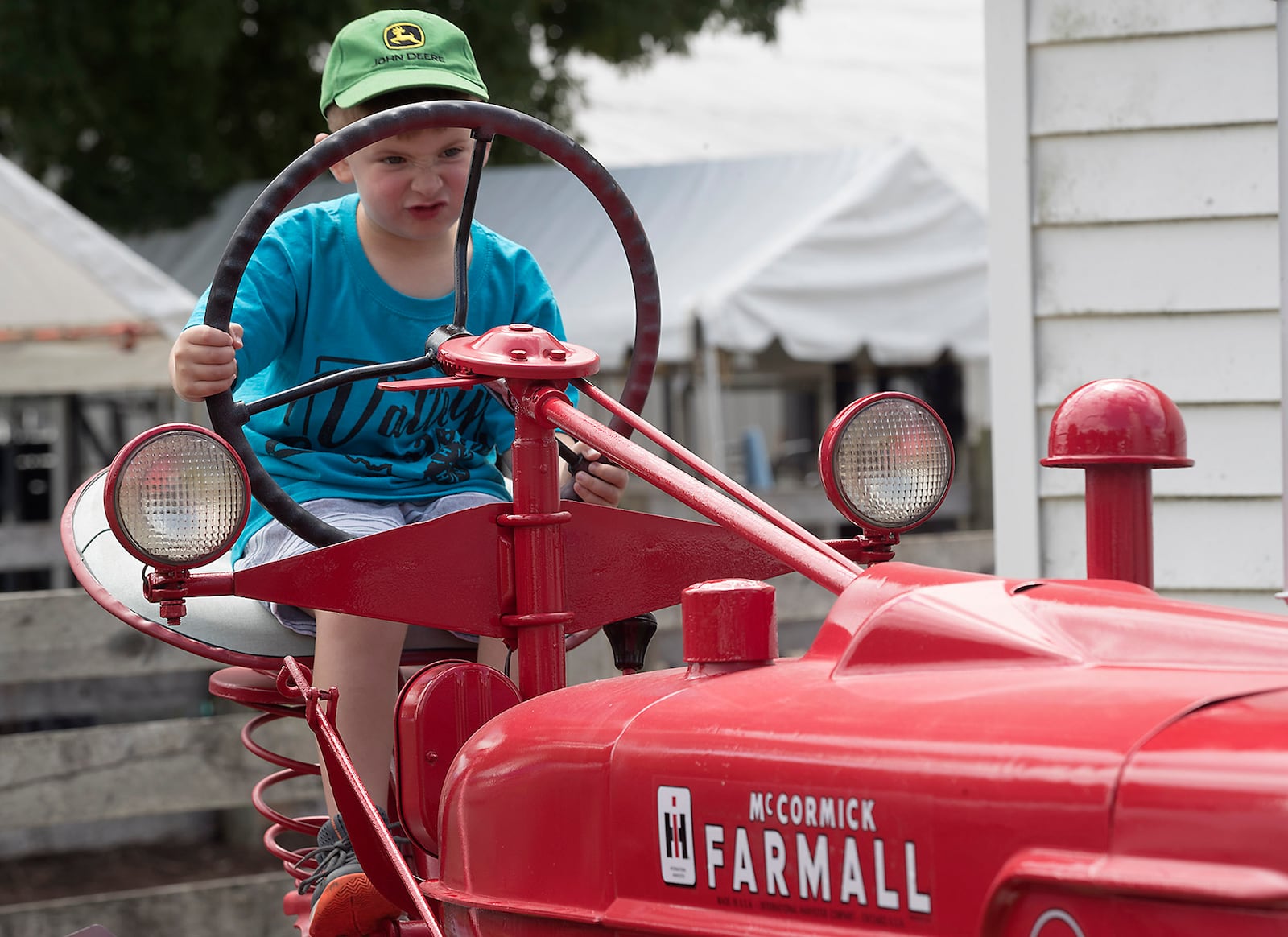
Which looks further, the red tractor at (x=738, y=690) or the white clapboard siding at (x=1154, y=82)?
the white clapboard siding at (x=1154, y=82)

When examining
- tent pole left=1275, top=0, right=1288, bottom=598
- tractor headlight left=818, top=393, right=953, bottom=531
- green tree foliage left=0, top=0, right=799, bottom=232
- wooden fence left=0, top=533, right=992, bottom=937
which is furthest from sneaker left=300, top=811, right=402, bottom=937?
green tree foliage left=0, top=0, right=799, bottom=232

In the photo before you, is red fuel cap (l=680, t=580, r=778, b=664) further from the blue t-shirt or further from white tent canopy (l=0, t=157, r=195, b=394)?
white tent canopy (l=0, t=157, r=195, b=394)

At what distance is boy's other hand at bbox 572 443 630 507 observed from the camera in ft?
6.22

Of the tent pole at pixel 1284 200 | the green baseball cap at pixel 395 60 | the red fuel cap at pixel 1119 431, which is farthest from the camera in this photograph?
the tent pole at pixel 1284 200

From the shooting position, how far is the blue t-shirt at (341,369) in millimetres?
1982

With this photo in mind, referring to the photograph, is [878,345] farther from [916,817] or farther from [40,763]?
[916,817]

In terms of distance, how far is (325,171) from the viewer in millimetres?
1639

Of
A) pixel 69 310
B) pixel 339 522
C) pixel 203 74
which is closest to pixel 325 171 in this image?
pixel 339 522

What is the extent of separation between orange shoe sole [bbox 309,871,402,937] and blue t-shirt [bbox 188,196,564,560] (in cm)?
56

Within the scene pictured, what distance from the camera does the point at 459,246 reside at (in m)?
1.79

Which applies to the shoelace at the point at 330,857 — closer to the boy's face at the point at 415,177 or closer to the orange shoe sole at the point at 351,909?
the orange shoe sole at the point at 351,909

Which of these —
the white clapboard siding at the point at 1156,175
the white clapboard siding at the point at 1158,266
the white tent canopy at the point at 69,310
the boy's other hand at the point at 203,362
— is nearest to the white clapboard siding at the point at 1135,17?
the white clapboard siding at the point at 1156,175

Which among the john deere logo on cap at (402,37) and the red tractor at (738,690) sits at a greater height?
the john deere logo on cap at (402,37)

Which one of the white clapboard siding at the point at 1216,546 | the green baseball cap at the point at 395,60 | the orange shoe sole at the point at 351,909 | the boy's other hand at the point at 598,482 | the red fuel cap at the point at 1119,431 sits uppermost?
the green baseball cap at the point at 395,60
